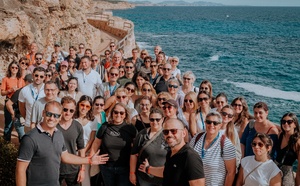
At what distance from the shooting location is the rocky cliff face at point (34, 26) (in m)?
13.1

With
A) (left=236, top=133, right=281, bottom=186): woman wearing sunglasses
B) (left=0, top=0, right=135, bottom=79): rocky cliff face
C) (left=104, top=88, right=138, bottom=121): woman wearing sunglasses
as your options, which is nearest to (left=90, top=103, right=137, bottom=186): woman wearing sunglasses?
(left=104, top=88, right=138, bottom=121): woman wearing sunglasses

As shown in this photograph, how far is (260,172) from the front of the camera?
464 cm

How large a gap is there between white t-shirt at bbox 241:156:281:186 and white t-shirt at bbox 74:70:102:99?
14.7 feet

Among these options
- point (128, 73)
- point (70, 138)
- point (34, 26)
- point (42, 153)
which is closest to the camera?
point (42, 153)

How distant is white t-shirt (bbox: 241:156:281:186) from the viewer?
4.56 meters

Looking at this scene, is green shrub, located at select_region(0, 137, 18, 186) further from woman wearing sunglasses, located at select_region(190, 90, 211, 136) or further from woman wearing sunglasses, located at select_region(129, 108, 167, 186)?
woman wearing sunglasses, located at select_region(190, 90, 211, 136)

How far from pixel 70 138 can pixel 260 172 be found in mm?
2895

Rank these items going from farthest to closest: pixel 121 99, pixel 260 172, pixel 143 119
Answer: pixel 121 99 < pixel 143 119 < pixel 260 172

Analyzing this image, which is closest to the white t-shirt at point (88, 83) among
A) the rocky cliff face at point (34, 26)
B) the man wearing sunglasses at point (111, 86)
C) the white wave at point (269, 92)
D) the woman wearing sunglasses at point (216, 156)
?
the man wearing sunglasses at point (111, 86)

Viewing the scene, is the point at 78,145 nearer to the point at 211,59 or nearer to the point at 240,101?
the point at 240,101

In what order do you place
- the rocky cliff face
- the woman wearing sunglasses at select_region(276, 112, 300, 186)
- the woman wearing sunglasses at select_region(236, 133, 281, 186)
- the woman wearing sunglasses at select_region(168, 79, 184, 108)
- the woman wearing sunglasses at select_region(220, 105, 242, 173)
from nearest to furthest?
1. the woman wearing sunglasses at select_region(236, 133, 281, 186)
2. the woman wearing sunglasses at select_region(276, 112, 300, 186)
3. the woman wearing sunglasses at select_region(220, 105, 242, 173)
4. the woman wearing sunglasses at select_region(168, 79, 184, 108)
5. the rocky cliff face

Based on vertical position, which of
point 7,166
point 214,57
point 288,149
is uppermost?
point 288,149

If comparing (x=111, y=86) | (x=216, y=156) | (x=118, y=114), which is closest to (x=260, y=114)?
(x=216, y=156)

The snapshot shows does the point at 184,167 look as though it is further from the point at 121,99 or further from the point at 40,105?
the point at 40,105
